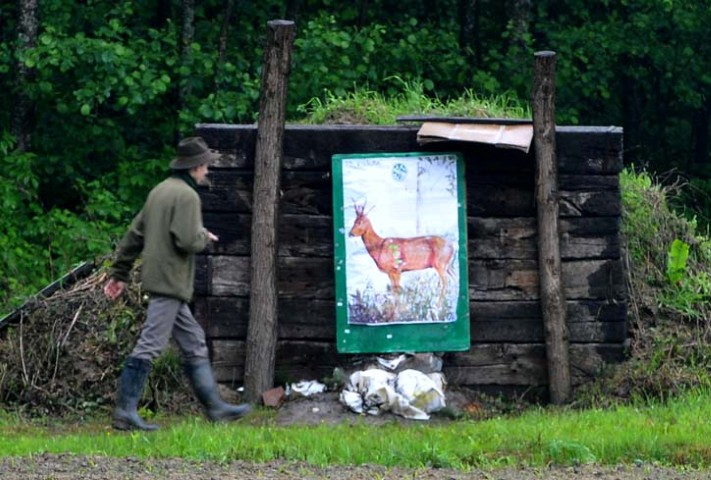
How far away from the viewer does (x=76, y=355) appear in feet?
35.4

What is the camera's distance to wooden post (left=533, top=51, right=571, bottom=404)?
33.3 feet

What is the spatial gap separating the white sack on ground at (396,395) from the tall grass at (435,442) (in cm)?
44

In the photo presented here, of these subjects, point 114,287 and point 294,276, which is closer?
point 114,287

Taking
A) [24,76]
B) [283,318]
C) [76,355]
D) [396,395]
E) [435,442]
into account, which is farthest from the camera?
[24,76]

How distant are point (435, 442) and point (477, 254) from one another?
8.19 feet

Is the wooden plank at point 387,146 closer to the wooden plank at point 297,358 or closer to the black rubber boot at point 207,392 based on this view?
the wooden plank at point 297,358

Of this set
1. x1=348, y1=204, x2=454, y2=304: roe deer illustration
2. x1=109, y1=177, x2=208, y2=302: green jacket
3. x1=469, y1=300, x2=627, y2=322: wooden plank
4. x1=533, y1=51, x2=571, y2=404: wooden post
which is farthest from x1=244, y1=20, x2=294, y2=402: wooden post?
x1=533, y1=51, x2=571, y2=404: wooden post

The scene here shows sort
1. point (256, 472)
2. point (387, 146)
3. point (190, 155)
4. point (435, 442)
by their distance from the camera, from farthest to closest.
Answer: point (387, 146) → point (190, 155) → point (435, 442) → point (256, 472)

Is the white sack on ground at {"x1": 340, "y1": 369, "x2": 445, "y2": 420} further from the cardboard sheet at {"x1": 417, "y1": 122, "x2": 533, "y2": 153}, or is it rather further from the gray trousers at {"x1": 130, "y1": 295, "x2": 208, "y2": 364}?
the cardboard sheet at {"x1": 417, "y1": 122, "x2": 533, "y2": 153}

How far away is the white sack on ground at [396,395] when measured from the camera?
9891 millimetres

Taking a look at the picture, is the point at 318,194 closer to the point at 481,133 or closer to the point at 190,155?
the point at 481,133

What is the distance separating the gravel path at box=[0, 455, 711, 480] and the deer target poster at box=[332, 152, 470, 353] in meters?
2.77

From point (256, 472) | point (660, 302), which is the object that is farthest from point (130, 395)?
point (660, 302)

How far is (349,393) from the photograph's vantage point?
1009 centimetres
